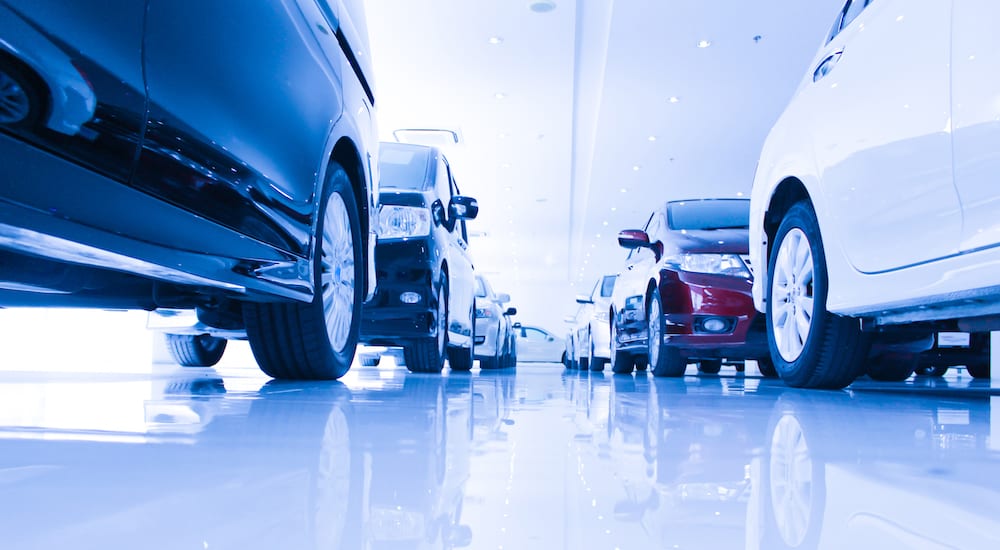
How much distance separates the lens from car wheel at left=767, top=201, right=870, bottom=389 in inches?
110

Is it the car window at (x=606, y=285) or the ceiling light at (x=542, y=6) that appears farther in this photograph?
the car window at (x=606, y=285)

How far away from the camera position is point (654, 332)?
494 cm

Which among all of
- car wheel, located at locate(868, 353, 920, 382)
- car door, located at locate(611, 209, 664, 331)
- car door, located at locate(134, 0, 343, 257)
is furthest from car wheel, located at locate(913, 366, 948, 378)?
car door, located at locate(134, 0, 343, 257)

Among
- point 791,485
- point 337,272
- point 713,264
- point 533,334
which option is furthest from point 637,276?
point 533,334

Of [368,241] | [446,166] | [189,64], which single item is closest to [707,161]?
[446,166]

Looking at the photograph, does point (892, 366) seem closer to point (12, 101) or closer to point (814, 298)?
point (814, 298)

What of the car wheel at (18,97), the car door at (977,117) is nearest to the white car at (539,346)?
the car door at (977,117)

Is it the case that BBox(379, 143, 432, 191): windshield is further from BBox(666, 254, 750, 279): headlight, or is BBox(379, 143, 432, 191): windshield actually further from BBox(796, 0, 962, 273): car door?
BBox(796, 0, 962, 273): car door

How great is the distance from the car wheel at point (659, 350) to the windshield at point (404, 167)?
1563mm

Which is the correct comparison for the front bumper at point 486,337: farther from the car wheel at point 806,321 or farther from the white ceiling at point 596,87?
the car wheel at point 806,321

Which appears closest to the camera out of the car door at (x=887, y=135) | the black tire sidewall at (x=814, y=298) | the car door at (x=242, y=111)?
the car door at (x=242, y=111)

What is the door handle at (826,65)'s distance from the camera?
268 cm

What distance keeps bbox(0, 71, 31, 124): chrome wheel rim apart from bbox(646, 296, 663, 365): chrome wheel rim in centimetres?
393

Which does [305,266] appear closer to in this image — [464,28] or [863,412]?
[863,412]
